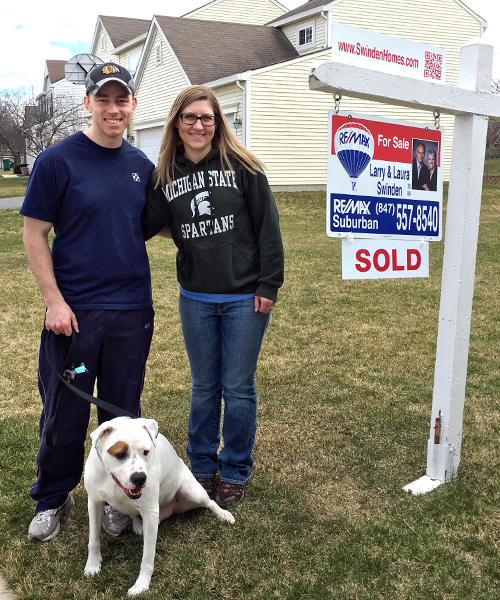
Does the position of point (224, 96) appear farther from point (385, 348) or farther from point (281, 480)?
point (281, 480)

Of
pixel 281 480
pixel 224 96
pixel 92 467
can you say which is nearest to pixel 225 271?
pixel 92 467

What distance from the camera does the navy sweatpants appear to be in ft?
9.39

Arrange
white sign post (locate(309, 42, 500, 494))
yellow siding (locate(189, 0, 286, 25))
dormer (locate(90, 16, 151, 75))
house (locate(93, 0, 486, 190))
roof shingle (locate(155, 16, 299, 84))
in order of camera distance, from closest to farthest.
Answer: white sign post (locate(309, 42, 500, 494)), house (locate(93, 0, 486, 190)), roof shingle (locate(155, 16, 299, 84)), yellow siding (locate(189, 0, 286, 25)), dormer (locate(90, 16, 151, 75))

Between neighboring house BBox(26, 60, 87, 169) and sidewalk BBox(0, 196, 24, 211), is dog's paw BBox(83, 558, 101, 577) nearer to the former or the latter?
sidewalk BBox(0, 196, 24, 211)

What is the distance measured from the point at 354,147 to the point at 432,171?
1.91 feet

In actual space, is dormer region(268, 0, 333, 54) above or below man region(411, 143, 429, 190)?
above

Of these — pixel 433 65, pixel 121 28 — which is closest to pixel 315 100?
pixel 121 28

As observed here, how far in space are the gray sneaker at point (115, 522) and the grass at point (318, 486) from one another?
0.06m

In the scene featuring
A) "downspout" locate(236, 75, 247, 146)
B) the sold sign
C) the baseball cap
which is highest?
"downspout" locate(236, 75, 247, 146)

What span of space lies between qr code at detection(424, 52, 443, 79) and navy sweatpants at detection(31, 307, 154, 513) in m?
1.83

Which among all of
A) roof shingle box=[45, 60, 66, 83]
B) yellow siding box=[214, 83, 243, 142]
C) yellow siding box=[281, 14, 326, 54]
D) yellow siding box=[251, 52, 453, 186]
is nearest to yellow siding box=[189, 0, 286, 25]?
yellow siding box=[281, 14, 326, 54]

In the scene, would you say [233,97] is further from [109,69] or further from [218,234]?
[218,234]

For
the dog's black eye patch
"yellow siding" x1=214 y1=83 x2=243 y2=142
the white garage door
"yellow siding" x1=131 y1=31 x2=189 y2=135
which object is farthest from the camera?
the white garage door

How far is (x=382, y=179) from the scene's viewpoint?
3.19 metres
